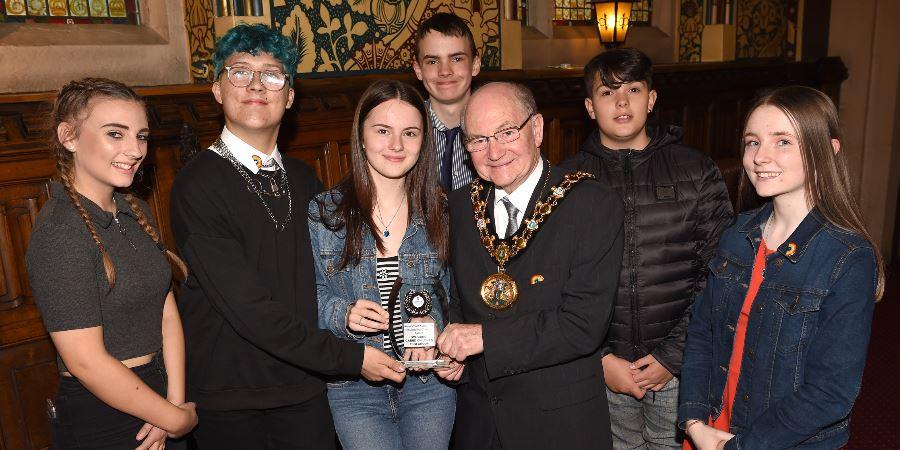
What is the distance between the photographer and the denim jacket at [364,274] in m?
2.01

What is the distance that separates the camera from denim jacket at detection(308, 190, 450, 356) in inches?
79.2

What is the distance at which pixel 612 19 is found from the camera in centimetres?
488

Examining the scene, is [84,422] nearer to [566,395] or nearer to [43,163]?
[43,163]

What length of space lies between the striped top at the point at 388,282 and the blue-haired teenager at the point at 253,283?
10 centimetres

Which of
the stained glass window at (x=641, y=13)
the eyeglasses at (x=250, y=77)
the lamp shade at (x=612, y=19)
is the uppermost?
the stained glass window at (x=641, y=13)

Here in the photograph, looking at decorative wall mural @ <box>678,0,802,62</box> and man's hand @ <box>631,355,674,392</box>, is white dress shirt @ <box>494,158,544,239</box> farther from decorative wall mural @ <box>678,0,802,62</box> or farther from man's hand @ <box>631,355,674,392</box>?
decorative wall mural @ <box>678,0,802,62</box>

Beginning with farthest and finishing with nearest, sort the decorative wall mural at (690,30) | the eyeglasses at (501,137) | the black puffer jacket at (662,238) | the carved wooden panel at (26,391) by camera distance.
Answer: the decorative wall mural at (690,30)
the carved wooden panel at (26,391)
the black puffer jacket at (662,238)
the eyeglasses at (501,137)

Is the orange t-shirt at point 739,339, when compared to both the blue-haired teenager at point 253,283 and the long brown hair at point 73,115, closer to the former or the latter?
the blue-haired teenager at point 253,283

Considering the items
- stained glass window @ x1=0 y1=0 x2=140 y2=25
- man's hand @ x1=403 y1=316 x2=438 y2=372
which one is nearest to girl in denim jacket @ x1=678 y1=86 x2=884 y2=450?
man's hand @ x1=403 y1=316 x2=438 y2=372

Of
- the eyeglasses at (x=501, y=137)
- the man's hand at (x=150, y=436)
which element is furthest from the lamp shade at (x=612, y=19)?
Result: the man's hand at (x=150, y=436)

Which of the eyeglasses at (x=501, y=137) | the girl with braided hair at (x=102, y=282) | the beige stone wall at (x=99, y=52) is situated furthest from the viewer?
the beige stone wall at (x=99, y=52)

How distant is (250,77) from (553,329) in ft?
3.82

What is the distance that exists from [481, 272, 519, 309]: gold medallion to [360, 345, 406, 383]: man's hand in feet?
1.04

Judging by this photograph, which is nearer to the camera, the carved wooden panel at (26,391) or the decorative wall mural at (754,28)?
the carved wooden panel at (26,391)
